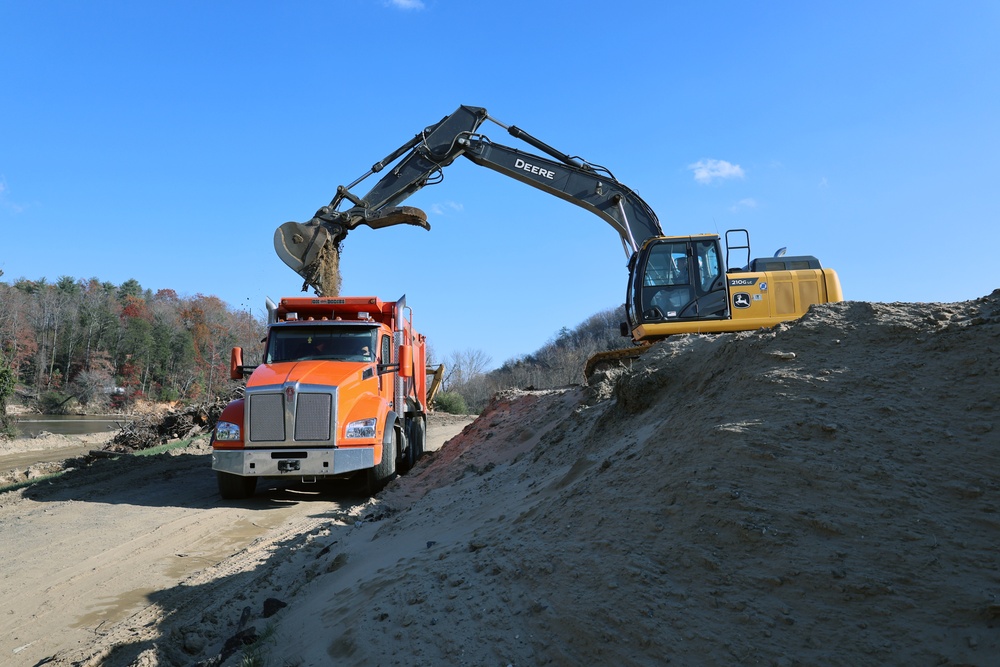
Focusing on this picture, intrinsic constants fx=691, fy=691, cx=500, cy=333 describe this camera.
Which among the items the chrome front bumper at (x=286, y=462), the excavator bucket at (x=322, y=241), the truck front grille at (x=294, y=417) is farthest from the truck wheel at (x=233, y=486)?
the excavator bucket at (x=322, y=241)

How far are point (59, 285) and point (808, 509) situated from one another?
91.7 meters

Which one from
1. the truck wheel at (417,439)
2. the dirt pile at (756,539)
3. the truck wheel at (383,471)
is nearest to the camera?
the dirt pile at (756,539)

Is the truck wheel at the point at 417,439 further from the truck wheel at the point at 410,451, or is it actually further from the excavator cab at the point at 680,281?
the excavator cab at the point at 680,281

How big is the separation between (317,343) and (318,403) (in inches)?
A: 64.3

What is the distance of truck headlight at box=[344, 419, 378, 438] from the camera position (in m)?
10.2

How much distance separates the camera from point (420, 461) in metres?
13.1

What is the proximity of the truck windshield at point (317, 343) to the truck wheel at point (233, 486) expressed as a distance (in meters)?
1.93

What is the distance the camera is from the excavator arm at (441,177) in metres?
13.1

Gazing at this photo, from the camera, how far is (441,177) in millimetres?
14094

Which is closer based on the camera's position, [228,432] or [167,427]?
[228,432]

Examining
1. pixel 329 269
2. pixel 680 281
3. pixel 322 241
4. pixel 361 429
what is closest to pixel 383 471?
pixel 361 429

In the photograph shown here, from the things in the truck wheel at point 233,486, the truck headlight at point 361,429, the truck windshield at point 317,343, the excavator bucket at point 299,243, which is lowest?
the truck wheel at point 233,486

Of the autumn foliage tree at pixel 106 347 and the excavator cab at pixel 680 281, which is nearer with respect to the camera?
the excavator cab at pixel 680 281

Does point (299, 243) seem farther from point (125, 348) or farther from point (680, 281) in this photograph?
point (125, 348)
